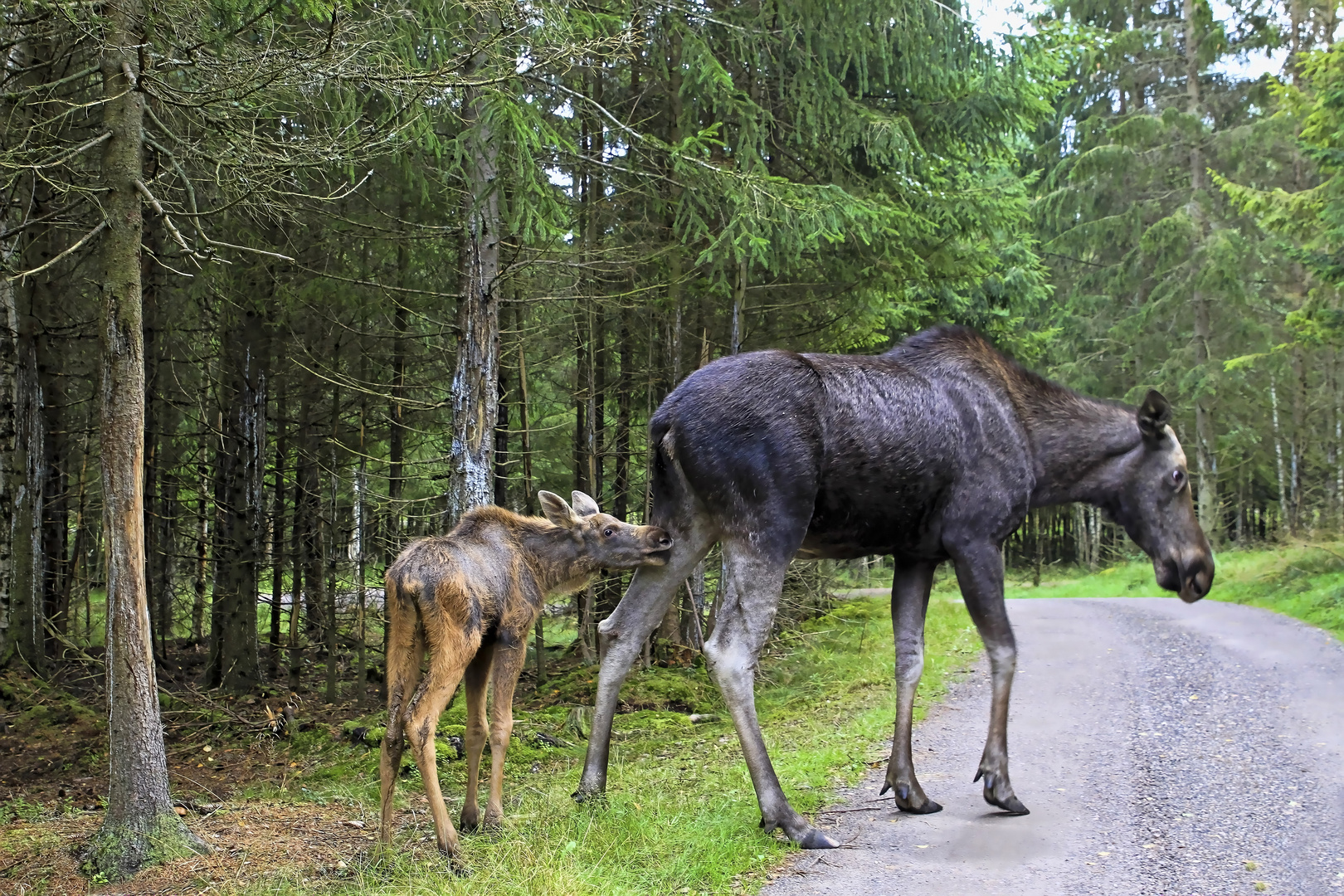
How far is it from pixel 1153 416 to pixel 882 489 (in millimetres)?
2182

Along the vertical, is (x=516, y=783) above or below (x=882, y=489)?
below

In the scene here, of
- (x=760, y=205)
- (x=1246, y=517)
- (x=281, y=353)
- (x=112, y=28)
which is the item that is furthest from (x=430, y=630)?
(x=1246, y=517)

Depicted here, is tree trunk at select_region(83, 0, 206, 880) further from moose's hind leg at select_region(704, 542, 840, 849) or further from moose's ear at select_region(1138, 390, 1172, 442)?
moose's ear at select_region(1138, 390, 1172, 442)

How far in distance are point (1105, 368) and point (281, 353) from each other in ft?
81.0

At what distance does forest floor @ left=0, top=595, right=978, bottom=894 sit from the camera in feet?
17.2

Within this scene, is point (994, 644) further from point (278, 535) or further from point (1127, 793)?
point (278, 535)

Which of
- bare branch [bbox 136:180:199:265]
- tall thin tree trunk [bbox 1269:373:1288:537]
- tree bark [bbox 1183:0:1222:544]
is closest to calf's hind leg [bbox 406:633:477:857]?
bare branch [bbox 136:180:199:265]

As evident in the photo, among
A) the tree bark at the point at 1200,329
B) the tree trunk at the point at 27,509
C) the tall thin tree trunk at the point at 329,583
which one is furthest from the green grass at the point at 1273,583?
the tree trunk at the point at 27,509

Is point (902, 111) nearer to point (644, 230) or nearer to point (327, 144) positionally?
point (644, 230)

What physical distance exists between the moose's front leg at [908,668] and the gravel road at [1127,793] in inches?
5.3

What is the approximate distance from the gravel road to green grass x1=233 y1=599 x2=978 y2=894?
40cm

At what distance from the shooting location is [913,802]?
6.07 metres

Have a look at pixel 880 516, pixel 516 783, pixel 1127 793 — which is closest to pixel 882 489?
pixel 880 516

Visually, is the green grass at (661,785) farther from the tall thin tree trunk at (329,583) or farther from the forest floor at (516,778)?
the tall thin tree trunk at (329,583)
